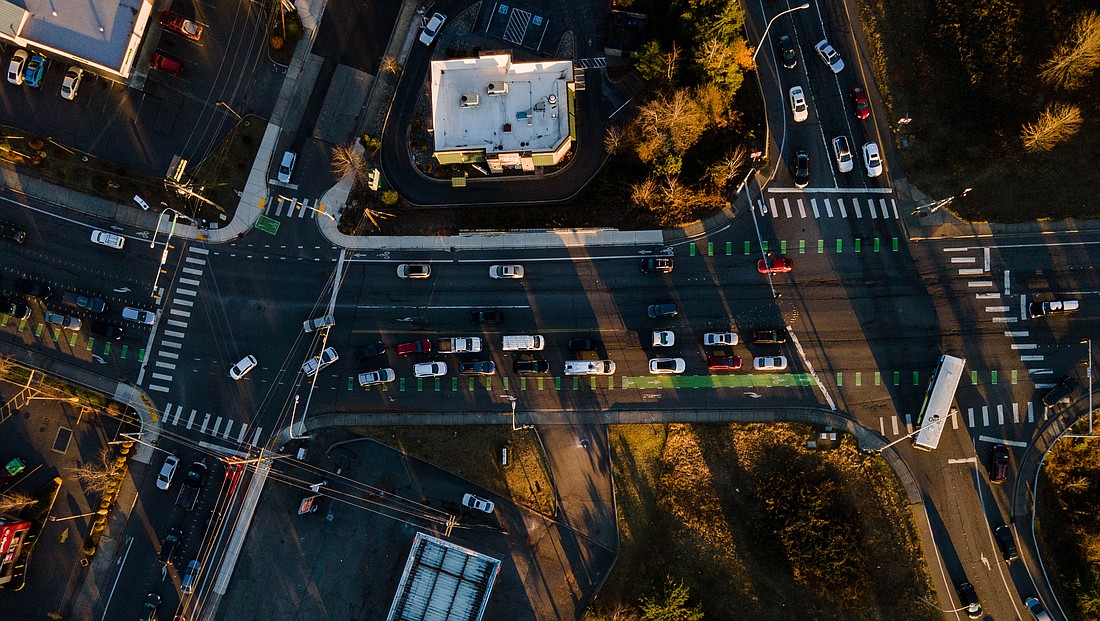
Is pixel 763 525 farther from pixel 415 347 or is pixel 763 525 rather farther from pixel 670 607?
pixel 415 347

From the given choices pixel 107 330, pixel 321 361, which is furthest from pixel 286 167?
pixel 107 330

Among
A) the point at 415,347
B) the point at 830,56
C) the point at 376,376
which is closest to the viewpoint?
the point at 376,376

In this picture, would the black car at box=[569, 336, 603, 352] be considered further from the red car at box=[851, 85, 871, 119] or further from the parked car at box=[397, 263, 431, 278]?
the red car at box=[851, 85, 871, 119]

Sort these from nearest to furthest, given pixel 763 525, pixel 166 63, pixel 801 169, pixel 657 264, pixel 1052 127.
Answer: pixel 1052 127 < pixel 763 525 < pixel 657 264 < pixel 801 169 < pixel 166 63

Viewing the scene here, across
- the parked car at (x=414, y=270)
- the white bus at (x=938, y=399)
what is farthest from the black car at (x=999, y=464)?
the parked car at (x=414, y=270)

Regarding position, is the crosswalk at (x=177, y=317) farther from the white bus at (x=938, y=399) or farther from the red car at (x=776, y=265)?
the white bus at (x=938, y=399)

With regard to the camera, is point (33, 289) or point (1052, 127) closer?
A: point (1052, 127)

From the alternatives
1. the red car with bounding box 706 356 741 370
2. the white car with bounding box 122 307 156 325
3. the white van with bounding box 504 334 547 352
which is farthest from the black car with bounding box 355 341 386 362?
the red car with bounding box 706 356 741 370
